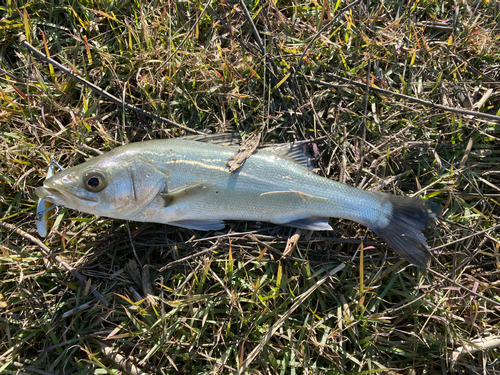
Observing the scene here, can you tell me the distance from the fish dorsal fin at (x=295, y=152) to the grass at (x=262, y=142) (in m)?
0.16

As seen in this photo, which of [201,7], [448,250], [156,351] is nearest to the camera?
[156,351]

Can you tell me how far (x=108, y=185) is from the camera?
273 centimetres

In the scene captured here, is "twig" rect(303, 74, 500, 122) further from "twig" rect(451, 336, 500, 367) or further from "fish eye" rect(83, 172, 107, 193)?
"fish eye" rect(83, 172, 107, 193)

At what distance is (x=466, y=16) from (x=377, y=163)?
208 centimetres

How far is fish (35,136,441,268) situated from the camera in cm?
283

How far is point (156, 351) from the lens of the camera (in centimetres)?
289

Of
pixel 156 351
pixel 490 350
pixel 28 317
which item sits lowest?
pixel 490 350

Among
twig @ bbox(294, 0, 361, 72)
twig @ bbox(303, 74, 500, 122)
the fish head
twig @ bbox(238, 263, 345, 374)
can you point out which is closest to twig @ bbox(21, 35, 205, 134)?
the fish head

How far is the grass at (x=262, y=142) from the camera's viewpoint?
2957mm

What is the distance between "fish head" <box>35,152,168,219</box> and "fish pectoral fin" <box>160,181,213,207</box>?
88 mm

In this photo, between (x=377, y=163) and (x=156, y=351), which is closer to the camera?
(x=156, y=351)

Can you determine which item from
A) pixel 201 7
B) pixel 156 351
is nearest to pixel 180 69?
pixel 201 7

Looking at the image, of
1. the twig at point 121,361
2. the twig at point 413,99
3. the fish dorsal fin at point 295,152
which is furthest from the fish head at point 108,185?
the twig at point 413,99

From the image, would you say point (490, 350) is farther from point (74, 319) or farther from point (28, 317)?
point (28, 317)
